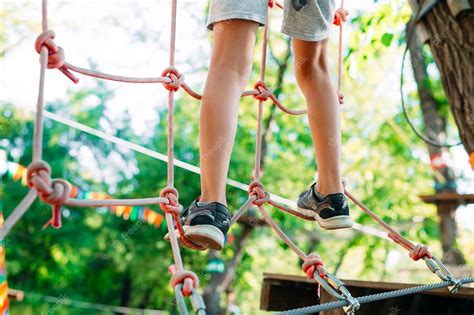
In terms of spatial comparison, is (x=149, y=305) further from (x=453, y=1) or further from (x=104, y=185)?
(x=453, y=1)

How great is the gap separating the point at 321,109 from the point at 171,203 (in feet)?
1.56

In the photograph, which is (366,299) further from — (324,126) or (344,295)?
(324,126)

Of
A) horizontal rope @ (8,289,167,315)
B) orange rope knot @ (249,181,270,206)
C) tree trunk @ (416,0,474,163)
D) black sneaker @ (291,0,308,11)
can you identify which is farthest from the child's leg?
horizontal rope @ (8,289,167,315)

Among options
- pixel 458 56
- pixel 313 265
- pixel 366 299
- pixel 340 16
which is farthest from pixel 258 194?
pixel 458 56

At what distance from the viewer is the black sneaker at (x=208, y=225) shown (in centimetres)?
135

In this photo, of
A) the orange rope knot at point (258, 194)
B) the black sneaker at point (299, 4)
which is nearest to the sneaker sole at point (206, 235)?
the orange rope knot at point (258, 194)

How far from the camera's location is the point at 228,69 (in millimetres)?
1447

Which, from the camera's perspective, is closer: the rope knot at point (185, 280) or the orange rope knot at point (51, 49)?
the rope knot at point (185, 280)

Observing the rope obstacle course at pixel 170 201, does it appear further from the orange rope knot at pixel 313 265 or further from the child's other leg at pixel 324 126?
the child's other leg at pixel 324 126

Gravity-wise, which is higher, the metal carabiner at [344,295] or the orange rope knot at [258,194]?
the orange rope knot at [258,194]

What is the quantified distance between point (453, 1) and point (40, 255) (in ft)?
36.4

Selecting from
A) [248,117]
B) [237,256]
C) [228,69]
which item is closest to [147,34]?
[248,117]

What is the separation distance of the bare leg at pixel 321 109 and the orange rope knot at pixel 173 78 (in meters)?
0.32

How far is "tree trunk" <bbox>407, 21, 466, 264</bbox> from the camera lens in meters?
4.68
